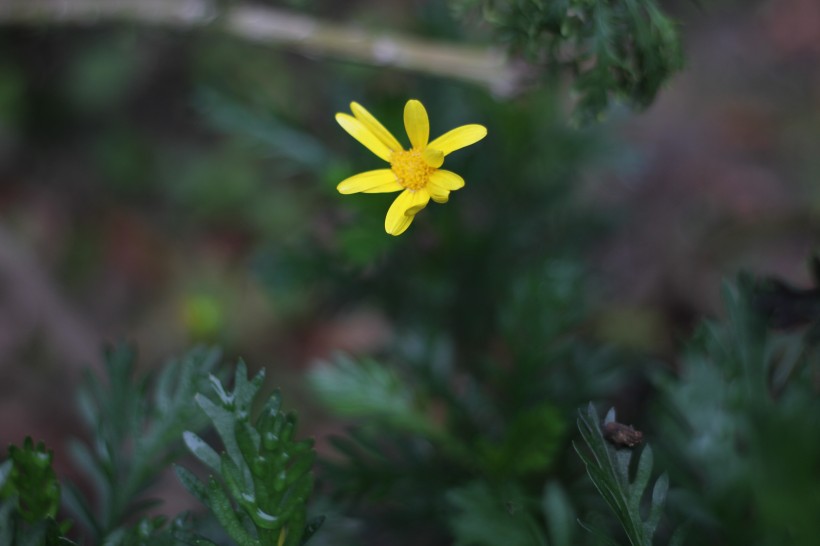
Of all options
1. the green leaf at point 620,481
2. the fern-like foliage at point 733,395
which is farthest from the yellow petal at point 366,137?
the fern-like foliage at point 733,395

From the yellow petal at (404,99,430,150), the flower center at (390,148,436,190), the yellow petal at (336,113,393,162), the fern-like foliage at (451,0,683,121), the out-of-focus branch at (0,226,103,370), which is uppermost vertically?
the out-of-focus branch at (0,226,103,370)

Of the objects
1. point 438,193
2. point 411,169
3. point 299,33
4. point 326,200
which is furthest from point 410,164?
point 326,200

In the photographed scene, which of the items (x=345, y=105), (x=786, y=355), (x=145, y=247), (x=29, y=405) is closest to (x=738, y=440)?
Answer: (x=786, y=355)

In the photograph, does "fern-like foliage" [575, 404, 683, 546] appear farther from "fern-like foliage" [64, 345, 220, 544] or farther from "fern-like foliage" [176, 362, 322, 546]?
"fern-like foliage" [64, 345, 220, 544]

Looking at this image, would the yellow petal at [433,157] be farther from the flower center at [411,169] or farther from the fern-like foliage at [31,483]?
the fern-like foliage at [31,483]

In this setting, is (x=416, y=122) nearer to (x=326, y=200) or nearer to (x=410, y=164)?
(x=410, y=164)

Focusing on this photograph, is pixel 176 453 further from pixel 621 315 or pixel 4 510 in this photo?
pixel 621 315

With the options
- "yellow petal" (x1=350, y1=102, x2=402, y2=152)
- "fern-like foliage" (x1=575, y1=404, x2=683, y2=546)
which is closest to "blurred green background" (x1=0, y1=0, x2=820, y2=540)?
"yellow petal" (x1=350, y1=102, x2=402, y2=152)
